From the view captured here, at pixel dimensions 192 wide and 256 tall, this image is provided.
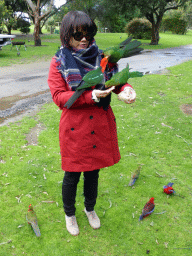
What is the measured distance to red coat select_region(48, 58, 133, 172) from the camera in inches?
75.0

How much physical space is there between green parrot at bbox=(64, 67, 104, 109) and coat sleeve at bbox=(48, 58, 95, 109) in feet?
0.31

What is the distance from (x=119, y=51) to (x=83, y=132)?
71 cm

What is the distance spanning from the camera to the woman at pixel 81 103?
1.81 metres

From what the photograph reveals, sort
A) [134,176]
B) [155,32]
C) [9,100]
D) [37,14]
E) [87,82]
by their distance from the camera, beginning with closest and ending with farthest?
[87,82] → [134,176] → [9,100] → [37,14] → [155,32]

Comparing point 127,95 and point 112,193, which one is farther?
point 112,193

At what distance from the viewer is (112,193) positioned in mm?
3094

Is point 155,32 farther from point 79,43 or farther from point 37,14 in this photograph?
point 79,43

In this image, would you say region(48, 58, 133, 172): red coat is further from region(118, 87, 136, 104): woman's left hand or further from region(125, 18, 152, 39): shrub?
region(125, 18, 152, 39): shrub

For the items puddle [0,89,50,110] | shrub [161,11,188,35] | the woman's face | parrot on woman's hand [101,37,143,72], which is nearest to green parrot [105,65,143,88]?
parrot on woman's hand [101,37,143,72]

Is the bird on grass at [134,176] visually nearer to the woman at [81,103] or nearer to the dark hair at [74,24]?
the woman at [81,103]

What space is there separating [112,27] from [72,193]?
4216 centimetres

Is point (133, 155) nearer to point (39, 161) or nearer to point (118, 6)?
point (39, 161)

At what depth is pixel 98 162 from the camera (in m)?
2.08

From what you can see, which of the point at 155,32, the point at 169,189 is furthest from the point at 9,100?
the point at 155,32
